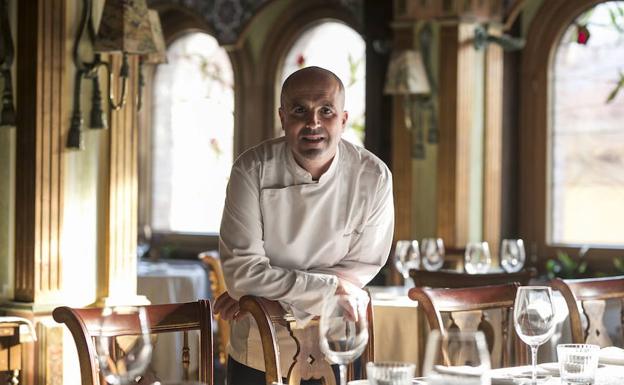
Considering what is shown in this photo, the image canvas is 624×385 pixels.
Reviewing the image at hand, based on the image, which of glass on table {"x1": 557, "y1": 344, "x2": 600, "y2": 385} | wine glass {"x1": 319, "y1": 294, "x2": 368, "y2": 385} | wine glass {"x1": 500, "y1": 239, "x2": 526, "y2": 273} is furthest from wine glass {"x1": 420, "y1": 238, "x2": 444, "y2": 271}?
wine glass {"x1": 319, "y1": 294, "x2": 368, "y2": 385}

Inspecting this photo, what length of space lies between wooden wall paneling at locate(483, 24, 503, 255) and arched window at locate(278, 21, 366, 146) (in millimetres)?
1049

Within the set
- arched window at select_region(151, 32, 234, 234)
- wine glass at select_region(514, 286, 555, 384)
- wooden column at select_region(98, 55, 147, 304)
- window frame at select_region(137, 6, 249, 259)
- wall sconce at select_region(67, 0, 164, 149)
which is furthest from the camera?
arched window at select_region(151, 32, 234, 234)

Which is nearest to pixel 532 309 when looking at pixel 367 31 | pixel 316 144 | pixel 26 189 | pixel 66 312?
pixel 316 144

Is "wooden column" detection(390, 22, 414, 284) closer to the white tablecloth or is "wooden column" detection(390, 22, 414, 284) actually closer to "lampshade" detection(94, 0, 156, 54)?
the white tablecloth

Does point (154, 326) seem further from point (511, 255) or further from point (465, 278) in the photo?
point (511, 255)

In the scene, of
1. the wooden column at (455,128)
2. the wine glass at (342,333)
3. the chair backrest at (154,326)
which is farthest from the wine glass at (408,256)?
the wine glass at (342,333)

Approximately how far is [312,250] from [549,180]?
4531 mm

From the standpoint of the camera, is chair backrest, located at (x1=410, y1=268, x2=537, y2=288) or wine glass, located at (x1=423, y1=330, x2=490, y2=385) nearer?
wine glass, located at (x1=423, y1=330, x2=490, y2=385)

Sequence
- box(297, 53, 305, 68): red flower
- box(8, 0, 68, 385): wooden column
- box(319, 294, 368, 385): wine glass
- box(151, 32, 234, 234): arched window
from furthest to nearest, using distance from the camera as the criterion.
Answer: box(151, 32, 234, 234): arched window < box(297, 53, 305, 68): red flower < box(8, 0, 68, 385): wooden column < box(319, 294, 368, 385): wine glass

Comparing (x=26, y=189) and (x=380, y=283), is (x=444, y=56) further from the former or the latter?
(x=26, y=189)

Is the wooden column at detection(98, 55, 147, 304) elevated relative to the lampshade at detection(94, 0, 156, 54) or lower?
lower

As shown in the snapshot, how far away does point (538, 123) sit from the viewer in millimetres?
7070

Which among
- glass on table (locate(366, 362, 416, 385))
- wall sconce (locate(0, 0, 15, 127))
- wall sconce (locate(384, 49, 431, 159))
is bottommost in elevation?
glass on table (locate(366, 362, 416, 385))

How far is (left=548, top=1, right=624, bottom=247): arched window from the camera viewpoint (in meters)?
6.68
